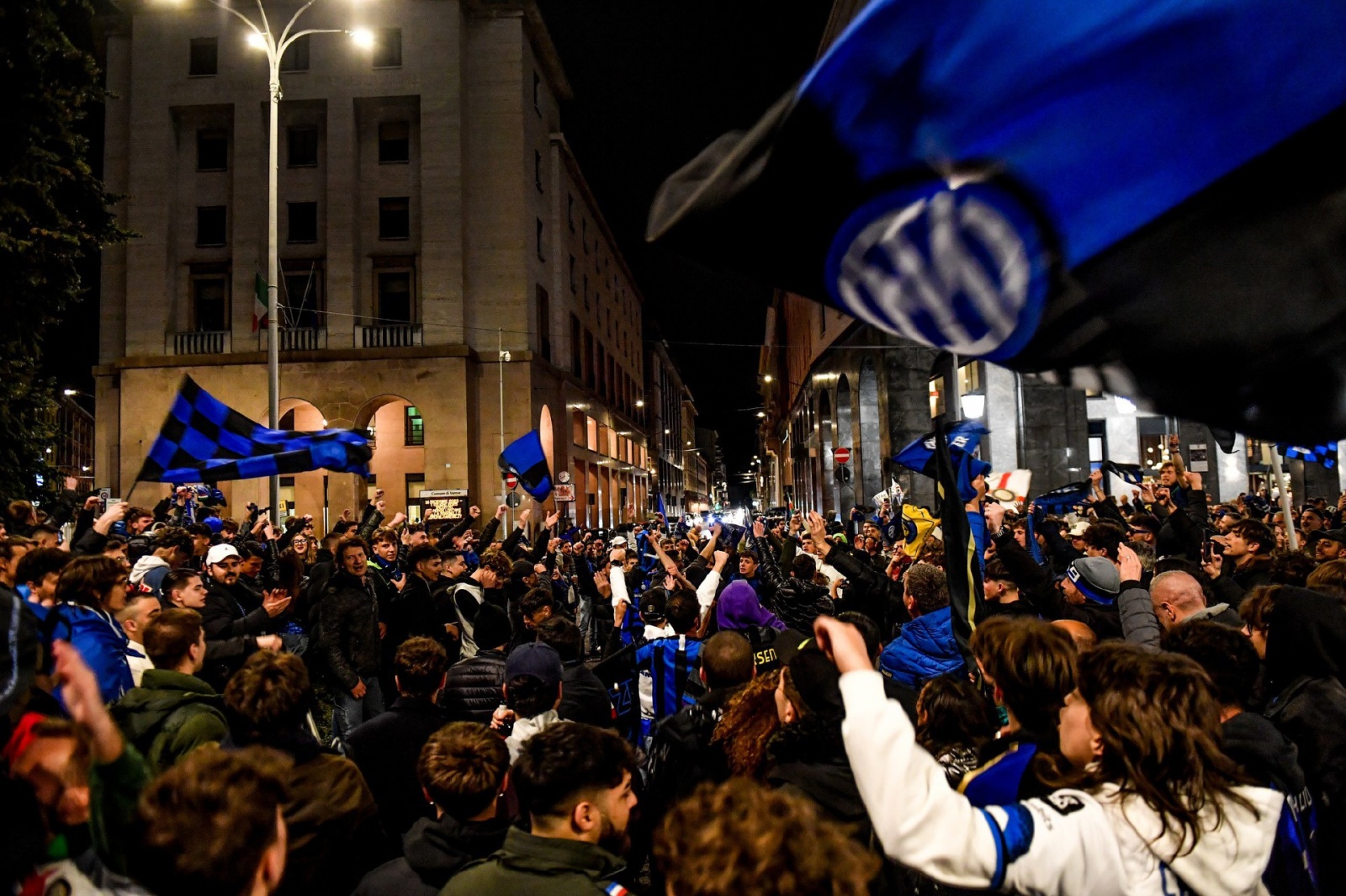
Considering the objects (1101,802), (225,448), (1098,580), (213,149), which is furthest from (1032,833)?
(213,149)

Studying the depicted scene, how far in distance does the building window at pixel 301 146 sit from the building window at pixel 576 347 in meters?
14.9

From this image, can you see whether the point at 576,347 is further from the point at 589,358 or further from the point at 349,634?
the point at 349,634

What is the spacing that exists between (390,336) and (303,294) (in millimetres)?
3965

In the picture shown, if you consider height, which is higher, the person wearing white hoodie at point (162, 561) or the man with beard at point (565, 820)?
the person wearing white hoodie at point (162, 561)

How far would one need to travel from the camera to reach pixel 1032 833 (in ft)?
6.45

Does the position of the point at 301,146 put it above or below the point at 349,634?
above

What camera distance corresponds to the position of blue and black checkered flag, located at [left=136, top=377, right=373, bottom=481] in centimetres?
860

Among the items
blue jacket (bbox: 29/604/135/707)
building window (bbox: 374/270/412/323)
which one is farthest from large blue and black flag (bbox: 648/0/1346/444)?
building window (bbox: 374/270/412/323)

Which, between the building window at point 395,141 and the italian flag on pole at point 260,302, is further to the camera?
the building window at point 395,141

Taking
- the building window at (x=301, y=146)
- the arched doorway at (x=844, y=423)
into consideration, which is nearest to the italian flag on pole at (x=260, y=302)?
the building window at (x=301, y=146)

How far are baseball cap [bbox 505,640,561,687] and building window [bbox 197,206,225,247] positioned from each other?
35899 millimetres

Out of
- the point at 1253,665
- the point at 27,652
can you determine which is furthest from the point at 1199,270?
the point at 27,652

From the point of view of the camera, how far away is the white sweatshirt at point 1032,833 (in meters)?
1.84

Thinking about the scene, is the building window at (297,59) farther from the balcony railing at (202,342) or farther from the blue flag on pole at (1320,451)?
the blue flag on pole at (1320,451)
